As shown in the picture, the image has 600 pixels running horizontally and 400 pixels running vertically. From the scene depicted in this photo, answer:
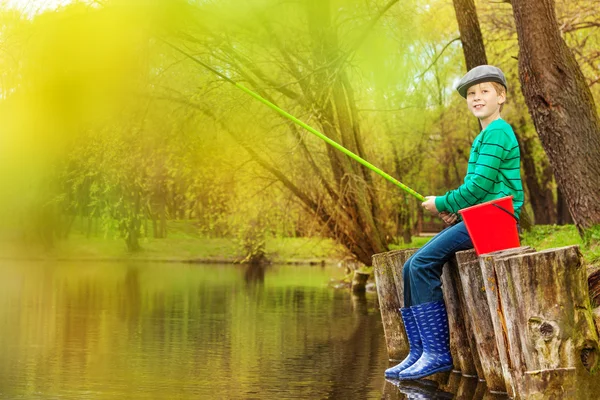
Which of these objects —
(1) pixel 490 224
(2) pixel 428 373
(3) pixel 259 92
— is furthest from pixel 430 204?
(3) pixel 259 92

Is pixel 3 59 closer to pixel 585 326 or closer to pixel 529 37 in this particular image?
pixel 529 37

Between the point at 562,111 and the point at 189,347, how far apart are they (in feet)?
14.7

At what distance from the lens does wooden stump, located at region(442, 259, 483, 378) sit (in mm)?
6828

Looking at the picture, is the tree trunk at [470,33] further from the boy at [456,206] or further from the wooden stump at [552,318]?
the wooden stump at [552,318]

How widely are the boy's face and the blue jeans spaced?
70 cm

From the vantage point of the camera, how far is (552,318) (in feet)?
17.5

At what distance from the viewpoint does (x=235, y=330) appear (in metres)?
10.8

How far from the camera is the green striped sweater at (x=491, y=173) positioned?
6305 millimetres

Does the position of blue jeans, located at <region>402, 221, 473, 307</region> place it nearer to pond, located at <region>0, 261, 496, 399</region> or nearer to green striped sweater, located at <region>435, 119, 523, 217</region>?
green striped sweater, located at <region>435, 119, 523, 217</region>

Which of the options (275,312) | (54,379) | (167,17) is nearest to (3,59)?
(167,17)

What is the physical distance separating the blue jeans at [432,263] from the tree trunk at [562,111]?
419cm

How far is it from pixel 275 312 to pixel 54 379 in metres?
7.09

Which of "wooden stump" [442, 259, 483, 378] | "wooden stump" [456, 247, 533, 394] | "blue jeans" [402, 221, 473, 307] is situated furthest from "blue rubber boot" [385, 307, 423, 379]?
"wooden stump" [456, 247, 533, 394]

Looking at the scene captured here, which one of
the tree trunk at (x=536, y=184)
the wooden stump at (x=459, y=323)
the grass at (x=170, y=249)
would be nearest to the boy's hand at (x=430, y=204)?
the wooden stump at (x=459, y=323)
